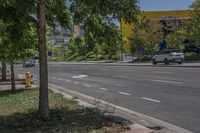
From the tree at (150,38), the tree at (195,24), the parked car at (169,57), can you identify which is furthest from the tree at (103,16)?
the tree at (150,38)

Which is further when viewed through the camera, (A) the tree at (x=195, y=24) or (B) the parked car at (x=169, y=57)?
(A) the tree at (x=195, y=24)

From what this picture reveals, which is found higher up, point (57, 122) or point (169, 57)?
point (169, 57)

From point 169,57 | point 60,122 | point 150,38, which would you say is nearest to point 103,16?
point 60,122

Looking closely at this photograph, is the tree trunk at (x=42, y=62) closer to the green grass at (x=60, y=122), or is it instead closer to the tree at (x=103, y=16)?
the green grass at (x=60, y=122)

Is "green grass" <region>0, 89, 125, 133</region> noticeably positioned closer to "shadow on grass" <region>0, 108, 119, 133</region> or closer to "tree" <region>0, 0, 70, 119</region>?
"shadow on grass" <region>0, 108, 119, 133</region>

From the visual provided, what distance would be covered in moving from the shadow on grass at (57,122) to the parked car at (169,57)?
4128 centimetres

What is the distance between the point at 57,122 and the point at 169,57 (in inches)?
1718

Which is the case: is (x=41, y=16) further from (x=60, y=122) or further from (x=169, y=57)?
(x=169, y=57)

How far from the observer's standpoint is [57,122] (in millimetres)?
10219

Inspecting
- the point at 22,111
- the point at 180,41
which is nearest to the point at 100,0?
the point at 22,111

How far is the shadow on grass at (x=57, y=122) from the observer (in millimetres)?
9508

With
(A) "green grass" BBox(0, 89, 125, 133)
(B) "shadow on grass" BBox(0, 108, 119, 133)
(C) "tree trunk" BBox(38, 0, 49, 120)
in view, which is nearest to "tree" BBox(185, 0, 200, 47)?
(A) "green grass" BBox(0, 89, 125, 133)

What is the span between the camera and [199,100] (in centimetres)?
1497

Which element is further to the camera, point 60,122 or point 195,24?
point 195,24
